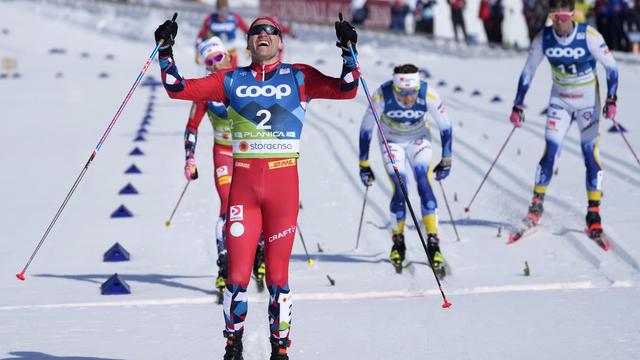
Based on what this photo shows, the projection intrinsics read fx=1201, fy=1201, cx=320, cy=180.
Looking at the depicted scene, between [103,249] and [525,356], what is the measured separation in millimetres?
5597

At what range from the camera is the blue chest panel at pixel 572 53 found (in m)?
11.5

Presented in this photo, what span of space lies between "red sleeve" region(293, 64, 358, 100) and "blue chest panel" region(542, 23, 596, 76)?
192 inches

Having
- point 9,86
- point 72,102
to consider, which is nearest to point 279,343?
point 72,102

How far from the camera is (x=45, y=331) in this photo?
862 centimetres

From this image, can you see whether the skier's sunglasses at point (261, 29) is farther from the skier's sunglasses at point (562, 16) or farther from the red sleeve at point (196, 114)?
the skier's sunglasses at point (562, 16)

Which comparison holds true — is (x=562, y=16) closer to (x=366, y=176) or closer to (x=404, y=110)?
(x=404, y=110)

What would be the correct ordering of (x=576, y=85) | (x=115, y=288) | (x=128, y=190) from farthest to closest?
(x=128, y=190) < (x=576, y=85) < (x=115, y=288)

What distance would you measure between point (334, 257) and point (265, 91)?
4.41m

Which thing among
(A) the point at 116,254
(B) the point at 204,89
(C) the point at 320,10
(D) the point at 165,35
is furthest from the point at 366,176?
(C) the point at 320,10

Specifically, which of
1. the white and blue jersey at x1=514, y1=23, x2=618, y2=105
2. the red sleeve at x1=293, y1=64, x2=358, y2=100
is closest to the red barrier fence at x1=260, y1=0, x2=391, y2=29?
the white and blue jersey at x1=514, y1=23, x2=618, y2=105

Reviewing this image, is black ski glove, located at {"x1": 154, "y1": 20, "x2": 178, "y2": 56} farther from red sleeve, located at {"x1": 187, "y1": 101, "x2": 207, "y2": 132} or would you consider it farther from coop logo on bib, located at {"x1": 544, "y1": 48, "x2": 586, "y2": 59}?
coop logo on bib, located at {"x1": 544, "y1": 48, "x2": 586, "y2": 59}

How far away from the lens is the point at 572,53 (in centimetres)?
1155

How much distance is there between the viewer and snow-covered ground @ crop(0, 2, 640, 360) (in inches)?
324

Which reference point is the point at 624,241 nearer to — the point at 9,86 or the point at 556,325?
the point at 556,325
